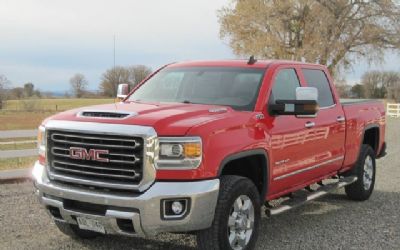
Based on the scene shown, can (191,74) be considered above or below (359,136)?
above

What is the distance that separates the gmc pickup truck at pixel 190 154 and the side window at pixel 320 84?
0.20 metres

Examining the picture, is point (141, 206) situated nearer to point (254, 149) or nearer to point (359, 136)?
point (254, 149)

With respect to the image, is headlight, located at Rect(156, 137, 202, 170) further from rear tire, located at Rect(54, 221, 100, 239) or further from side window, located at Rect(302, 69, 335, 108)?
side window, located at Rect(302, 69, 335, 108)

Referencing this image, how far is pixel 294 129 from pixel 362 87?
207 feet

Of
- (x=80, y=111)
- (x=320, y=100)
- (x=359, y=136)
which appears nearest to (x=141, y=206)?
(x=80, y=111)

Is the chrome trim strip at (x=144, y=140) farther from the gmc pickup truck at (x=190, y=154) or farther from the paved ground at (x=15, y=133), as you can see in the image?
the paved ground at (x=15, y=133)

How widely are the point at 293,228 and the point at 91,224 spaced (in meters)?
2.75

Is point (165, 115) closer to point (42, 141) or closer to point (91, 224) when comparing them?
point (91, 224)

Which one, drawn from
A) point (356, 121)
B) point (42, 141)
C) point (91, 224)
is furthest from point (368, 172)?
point (42, 141)

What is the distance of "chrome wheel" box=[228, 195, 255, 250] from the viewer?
510cm

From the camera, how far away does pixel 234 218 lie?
16.8ft

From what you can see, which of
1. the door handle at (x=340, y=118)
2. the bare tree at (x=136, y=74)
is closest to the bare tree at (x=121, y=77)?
the bare tree at (x=136, y=74)

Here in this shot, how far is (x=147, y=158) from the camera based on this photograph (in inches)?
179

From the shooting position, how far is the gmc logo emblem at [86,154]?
474cm
